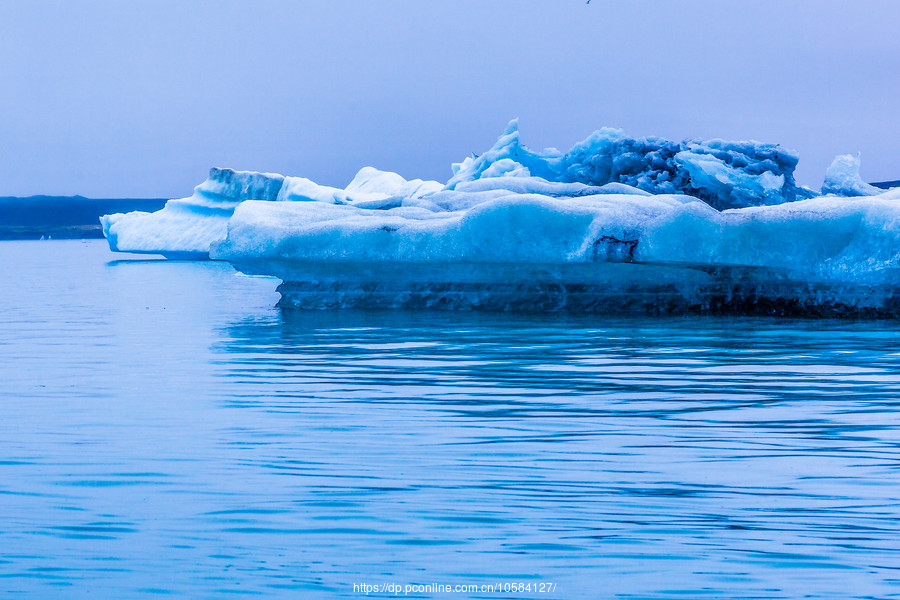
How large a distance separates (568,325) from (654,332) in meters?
0.78

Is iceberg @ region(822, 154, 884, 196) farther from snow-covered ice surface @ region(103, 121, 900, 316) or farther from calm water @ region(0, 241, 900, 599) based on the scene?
calm water @ region(0, 241, 900, 599)

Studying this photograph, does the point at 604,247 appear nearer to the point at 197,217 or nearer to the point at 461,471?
the point at 461,471

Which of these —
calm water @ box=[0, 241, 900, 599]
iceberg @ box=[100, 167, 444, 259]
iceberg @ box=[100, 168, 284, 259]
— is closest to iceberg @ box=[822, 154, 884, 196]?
calm water @ box=[0, 241, 900, 599]

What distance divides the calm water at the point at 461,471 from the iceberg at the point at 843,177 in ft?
19.2

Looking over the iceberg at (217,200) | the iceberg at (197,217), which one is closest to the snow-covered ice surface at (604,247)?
the iceberg at (217,200)

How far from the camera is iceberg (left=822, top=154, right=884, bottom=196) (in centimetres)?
1214

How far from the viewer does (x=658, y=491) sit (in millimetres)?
3135

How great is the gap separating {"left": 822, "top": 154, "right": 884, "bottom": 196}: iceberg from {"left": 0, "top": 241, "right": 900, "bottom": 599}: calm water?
231 inches

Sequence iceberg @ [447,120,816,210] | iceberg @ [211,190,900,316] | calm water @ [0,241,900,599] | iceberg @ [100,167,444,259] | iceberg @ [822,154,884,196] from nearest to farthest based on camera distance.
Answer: calm water @ [0,241,900,599] < iceberg @ [211,190,900,316] < iceberg @ [447,120,816,210] < iceberg @ [822,154,884,196] < iceberg @ [100,167,444,259]

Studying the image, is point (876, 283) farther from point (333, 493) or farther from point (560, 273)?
point (333, 493)

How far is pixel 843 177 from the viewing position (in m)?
12.3

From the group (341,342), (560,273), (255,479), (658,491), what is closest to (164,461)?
(255,479)

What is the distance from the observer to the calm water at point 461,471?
2.52 m

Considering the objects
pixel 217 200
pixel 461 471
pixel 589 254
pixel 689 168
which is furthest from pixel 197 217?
pixel 461 471
